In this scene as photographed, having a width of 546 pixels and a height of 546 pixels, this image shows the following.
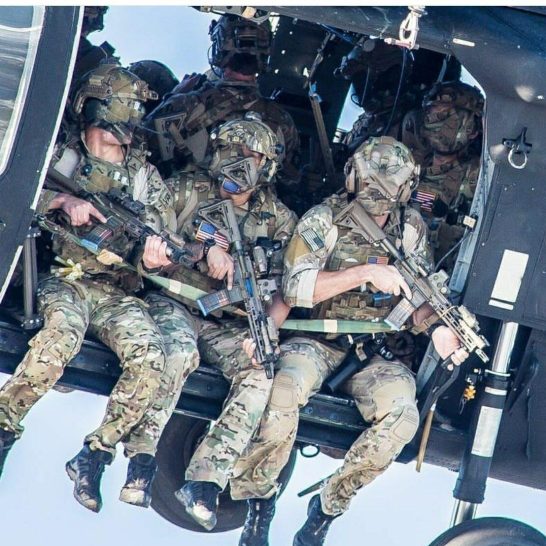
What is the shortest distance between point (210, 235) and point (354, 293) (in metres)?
0.83

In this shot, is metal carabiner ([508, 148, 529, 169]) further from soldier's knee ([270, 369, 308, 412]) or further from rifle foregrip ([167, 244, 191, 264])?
rifle foregrip ([167, 244, 191, 264])

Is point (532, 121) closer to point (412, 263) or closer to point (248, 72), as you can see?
point (412, 263)

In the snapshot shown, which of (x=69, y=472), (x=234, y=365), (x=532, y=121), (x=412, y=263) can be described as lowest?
(x=69, y=472)

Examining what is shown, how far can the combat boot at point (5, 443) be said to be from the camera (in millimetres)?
9484

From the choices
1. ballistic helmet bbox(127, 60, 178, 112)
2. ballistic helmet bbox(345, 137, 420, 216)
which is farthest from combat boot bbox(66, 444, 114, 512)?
ballistic helmet bbox(127, 60, 178, 112)

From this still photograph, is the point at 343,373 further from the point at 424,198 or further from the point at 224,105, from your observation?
the point at 224,105

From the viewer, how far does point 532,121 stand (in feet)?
32.0

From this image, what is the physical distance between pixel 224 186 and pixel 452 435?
182 cm

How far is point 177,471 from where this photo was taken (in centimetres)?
1101

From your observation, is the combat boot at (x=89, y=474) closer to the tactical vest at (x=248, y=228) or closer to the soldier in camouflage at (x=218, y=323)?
the soldier in camouflage at (x=218, y=323)

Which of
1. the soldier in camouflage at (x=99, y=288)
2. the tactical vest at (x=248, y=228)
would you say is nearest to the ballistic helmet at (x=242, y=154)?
the tactical vest at (x=248, y=228)

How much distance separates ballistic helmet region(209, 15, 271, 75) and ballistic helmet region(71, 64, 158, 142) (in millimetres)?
1335

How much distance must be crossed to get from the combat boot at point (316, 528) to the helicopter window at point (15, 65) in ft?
8.56

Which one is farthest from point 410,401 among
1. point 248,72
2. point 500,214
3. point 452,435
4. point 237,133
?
point 248,72
